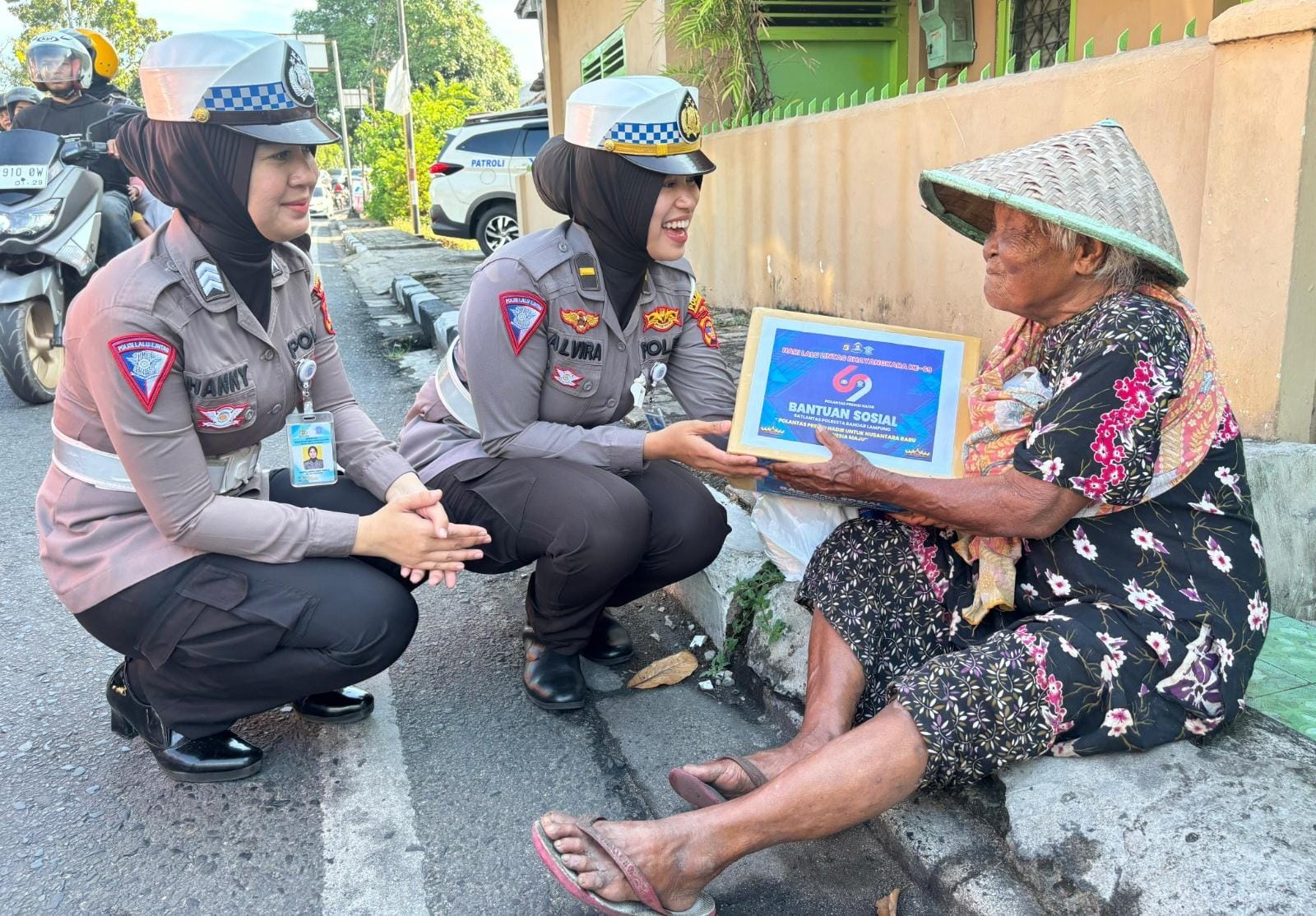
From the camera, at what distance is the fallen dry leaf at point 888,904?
1872mm

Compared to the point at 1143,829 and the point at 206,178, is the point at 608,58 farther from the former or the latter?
the point at 1143,829

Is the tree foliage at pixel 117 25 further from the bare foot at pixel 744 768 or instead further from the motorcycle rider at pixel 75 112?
the bare foot at pixel 744 768

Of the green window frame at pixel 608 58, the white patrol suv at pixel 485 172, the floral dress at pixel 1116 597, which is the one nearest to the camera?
the floral dress at pixel 1116 597

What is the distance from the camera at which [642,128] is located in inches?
98.3

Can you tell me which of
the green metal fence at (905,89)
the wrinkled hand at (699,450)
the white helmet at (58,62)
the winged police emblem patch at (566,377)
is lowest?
the wrinkled hand at (699,450)

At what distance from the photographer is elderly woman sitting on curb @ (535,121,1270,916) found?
5.76 ft

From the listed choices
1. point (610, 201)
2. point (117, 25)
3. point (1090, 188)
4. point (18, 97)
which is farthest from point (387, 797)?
point (117, 25)

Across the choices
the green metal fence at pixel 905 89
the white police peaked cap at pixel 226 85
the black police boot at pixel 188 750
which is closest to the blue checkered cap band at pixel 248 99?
the white police peaked cap at pixel 226 85

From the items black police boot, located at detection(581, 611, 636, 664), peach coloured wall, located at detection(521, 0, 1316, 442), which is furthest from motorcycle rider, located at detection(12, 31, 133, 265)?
black police boot, located at detection(581, 611, 636, 664)

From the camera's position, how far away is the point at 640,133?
8.19 feet

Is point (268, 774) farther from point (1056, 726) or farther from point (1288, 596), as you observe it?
point (1288, 596)

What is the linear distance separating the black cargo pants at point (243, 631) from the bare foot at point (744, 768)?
78 cm

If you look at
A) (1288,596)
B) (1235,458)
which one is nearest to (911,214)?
(1288,596)

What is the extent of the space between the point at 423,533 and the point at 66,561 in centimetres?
74
